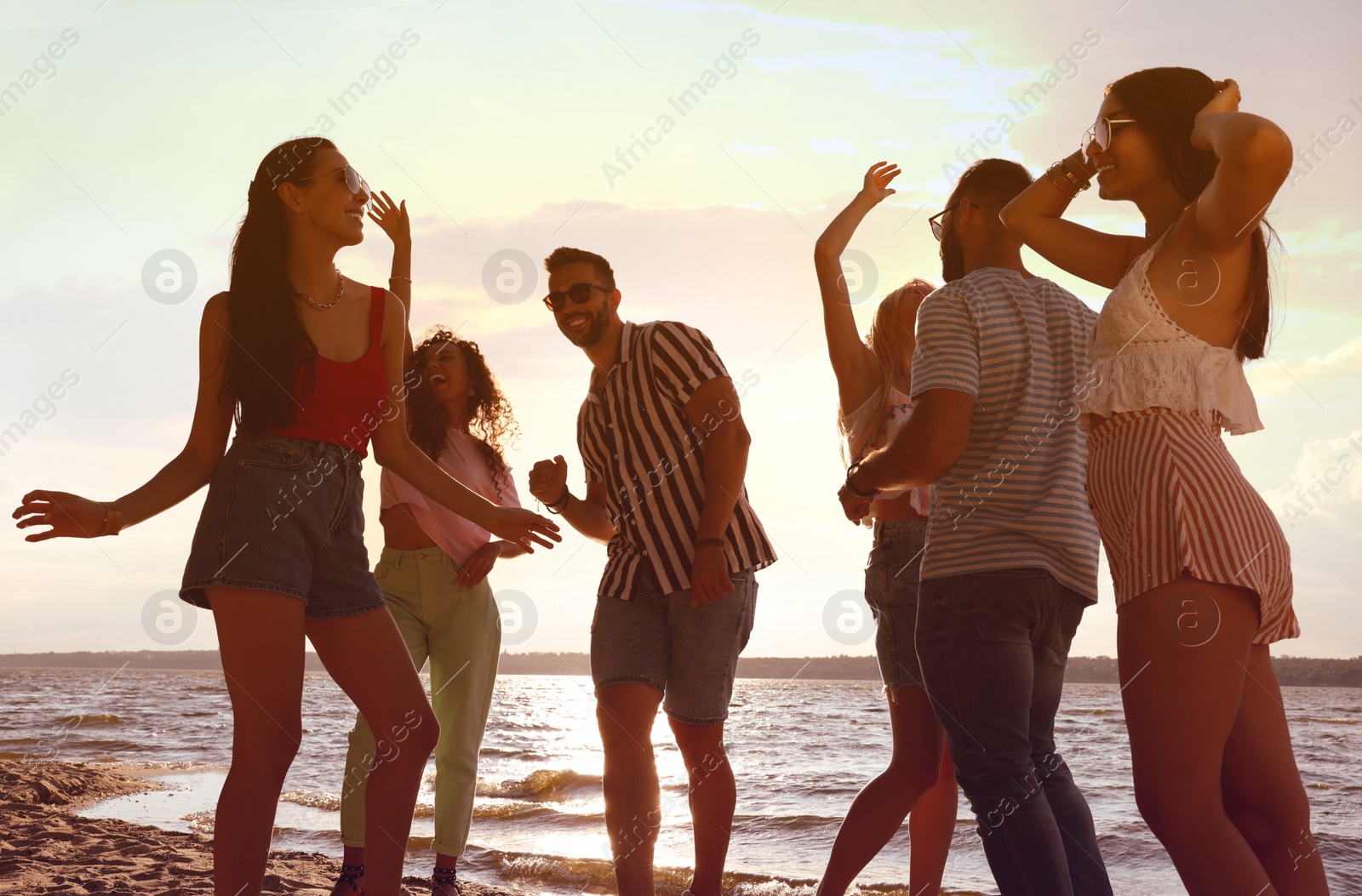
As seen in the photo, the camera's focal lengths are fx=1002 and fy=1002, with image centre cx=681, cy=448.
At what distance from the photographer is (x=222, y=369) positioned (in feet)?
8.43

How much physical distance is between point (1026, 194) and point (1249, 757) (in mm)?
1337

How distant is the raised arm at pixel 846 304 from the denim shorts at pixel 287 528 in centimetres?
150

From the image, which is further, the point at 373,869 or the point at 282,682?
the point at 373,869

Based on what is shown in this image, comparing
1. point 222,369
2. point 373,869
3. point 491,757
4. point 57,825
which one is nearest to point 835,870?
point 373,869

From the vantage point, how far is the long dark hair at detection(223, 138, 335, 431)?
8.30 feet

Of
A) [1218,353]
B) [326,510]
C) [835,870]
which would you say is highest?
[1218,353]

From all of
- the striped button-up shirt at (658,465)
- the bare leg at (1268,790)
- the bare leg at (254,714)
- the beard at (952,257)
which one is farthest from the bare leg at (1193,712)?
the bare leg at (254,714)

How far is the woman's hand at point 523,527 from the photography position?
2.72 metres

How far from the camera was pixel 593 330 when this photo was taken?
3721mm

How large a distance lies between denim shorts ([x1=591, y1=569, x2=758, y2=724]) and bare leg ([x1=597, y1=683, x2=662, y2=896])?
0.23 ft

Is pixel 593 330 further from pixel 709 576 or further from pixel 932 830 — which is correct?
pixel 932 830

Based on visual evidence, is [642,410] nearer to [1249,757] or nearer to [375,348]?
[375,348]

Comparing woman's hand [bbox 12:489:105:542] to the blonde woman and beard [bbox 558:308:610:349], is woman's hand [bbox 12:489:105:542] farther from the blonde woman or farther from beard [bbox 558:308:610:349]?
the blonde woman

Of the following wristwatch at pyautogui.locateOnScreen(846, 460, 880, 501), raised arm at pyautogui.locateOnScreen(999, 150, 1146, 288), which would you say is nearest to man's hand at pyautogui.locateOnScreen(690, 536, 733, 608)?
wristwatch at pyautogui.locateOnScreen(846, 460, 880, 501)
